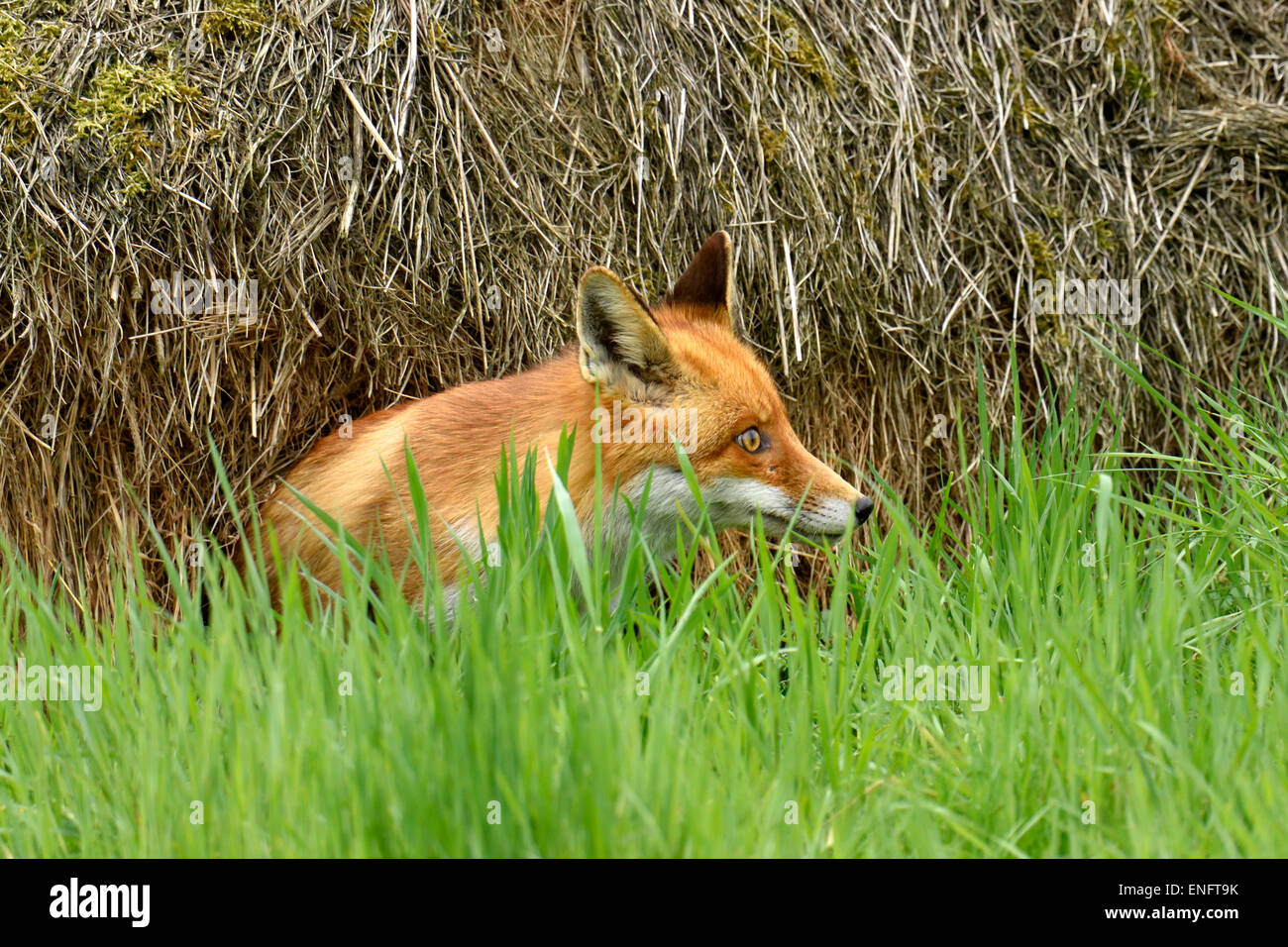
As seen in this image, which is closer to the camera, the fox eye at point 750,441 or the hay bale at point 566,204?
the fox eye at point 750,441

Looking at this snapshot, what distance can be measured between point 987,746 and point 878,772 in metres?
0.31

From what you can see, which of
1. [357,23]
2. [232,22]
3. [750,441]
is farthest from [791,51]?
[232,22]

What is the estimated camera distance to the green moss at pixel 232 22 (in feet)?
16.4

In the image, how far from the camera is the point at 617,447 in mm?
4496

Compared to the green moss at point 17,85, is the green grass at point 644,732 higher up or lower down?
lower down

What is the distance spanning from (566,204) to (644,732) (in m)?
3.06

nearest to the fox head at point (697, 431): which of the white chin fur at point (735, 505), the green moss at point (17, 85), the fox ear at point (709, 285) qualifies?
the white chin fur at point (735, 505)

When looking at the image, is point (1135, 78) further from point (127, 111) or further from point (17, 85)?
point (17, 85)

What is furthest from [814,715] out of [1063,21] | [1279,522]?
[1063,21]

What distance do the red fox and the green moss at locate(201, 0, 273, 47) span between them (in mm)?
1857

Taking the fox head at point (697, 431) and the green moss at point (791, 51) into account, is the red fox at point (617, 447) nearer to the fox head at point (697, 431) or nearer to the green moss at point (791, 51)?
the fox head at point (697, 431)

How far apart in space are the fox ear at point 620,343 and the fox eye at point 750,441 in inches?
14.2

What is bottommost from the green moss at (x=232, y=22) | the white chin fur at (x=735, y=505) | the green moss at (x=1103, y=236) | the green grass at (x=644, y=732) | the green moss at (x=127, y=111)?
the green grass at (x=644, y=732)

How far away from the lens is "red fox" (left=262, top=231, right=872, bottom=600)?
4449mm
